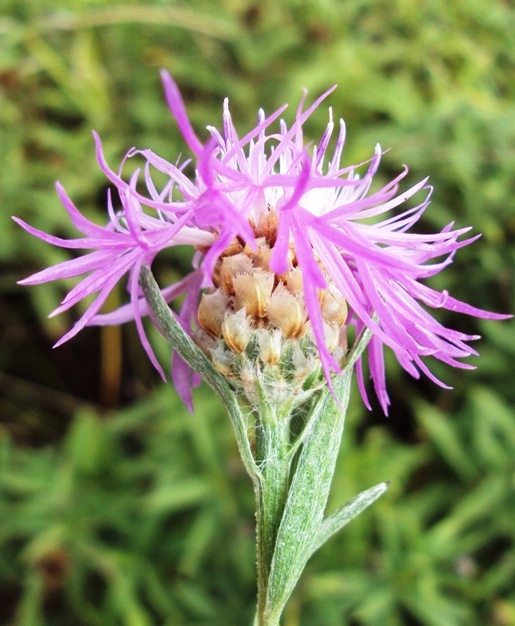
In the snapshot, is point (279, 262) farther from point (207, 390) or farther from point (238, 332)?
point (207, 390)

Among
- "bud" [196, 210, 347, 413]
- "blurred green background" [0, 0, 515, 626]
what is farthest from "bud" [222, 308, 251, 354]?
"blurred green background" [0, 0, 515, 626]

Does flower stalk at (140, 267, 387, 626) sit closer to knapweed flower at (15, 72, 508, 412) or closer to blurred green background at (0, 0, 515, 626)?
knapweed flower at (15, 72, 508, 412)

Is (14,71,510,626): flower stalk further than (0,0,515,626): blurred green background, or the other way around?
(0,0,515,626): blurred green background

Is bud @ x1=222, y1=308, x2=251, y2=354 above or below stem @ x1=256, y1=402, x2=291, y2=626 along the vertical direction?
above

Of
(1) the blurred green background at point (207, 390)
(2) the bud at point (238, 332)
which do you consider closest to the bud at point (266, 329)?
(2) the bud at point (238, 332)

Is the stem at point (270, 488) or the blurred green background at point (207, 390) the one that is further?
the blurred green background at point (207, 390)

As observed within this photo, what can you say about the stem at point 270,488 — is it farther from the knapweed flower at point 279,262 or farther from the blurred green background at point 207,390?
the blurred green background at point 207,390

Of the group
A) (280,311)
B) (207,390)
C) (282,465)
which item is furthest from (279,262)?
(207,390)

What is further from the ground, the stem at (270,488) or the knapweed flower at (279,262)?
the knapweed flower at (279,262)

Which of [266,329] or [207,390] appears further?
[207,390]
